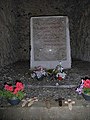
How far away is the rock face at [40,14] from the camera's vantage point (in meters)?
6.11

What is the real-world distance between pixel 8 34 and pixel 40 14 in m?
1.51

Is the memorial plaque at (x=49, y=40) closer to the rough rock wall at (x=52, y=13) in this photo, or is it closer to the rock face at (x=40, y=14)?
the rock face at (x=40, y=14)

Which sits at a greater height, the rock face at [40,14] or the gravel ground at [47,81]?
the rock face at [40,14]

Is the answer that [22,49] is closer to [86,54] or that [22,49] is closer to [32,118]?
[86,54]

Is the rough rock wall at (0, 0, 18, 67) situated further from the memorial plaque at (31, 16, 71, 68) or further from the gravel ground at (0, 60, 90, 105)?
the memorial plaque at (31, 16, 71, 68)

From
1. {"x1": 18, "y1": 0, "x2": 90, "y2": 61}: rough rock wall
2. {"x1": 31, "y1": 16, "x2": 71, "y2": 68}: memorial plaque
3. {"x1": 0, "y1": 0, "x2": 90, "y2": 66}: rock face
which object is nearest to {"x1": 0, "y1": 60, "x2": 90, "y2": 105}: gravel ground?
{"x1": 31, "y1": 16, "x2": 71, "y2": 68}: memorial plaque

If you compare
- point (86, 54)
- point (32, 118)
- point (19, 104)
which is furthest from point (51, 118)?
point (86, 54)

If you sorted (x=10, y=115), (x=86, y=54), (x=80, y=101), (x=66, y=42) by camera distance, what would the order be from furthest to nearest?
(x=86, y=54) < (x=66, y=42) < (x=80, y=101) < (x=10, y=115)

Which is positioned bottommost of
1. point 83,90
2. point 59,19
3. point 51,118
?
point 51,118

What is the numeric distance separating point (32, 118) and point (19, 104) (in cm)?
27

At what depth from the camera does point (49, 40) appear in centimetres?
520

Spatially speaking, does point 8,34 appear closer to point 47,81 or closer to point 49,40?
point 49,40

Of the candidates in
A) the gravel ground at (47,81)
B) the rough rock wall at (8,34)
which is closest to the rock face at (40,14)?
the rough rock wall at (8,34)

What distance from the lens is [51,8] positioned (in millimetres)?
6766
